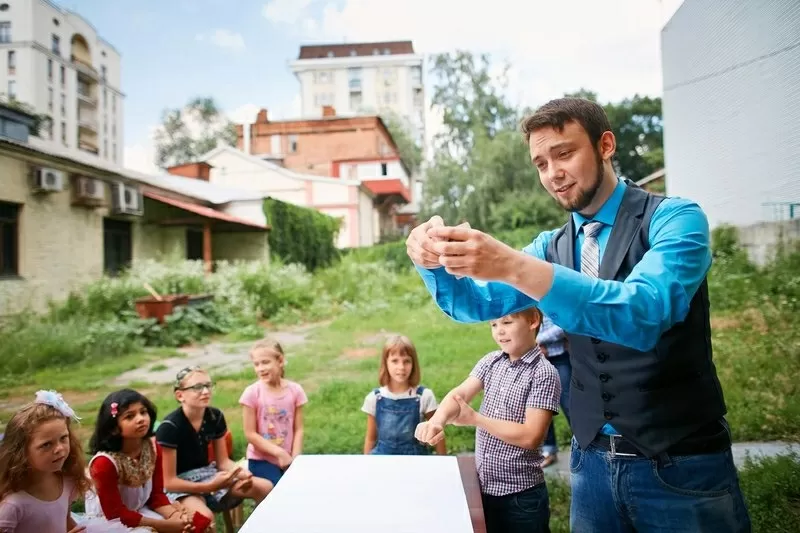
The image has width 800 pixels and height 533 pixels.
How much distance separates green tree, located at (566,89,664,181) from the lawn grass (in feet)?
4.26

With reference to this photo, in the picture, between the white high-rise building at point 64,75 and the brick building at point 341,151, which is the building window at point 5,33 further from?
the brick building at point 341,151

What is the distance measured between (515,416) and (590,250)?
0.74 meters

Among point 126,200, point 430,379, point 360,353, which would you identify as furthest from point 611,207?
point 126,200

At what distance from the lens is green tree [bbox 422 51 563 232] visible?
4781 mm

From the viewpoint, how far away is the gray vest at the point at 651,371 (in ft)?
3.37

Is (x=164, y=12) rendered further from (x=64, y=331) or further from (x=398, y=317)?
(x=398, y=317)

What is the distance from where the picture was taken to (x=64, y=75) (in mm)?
3137

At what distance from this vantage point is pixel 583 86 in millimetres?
3516

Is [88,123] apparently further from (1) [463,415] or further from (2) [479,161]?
(2) [479,161]

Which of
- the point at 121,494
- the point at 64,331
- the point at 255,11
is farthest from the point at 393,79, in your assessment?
the point at 121,494

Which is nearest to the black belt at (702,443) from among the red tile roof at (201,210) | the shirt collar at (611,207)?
the shirt collar at (611,207)

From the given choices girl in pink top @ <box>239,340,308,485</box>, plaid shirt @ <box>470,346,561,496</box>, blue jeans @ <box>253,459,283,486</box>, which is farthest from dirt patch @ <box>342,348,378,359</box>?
plaid shirt @ <box>470,346,561,496</box>

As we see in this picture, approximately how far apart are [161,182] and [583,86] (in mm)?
3389

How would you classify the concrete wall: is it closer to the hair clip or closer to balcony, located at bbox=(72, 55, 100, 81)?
the hair clip
